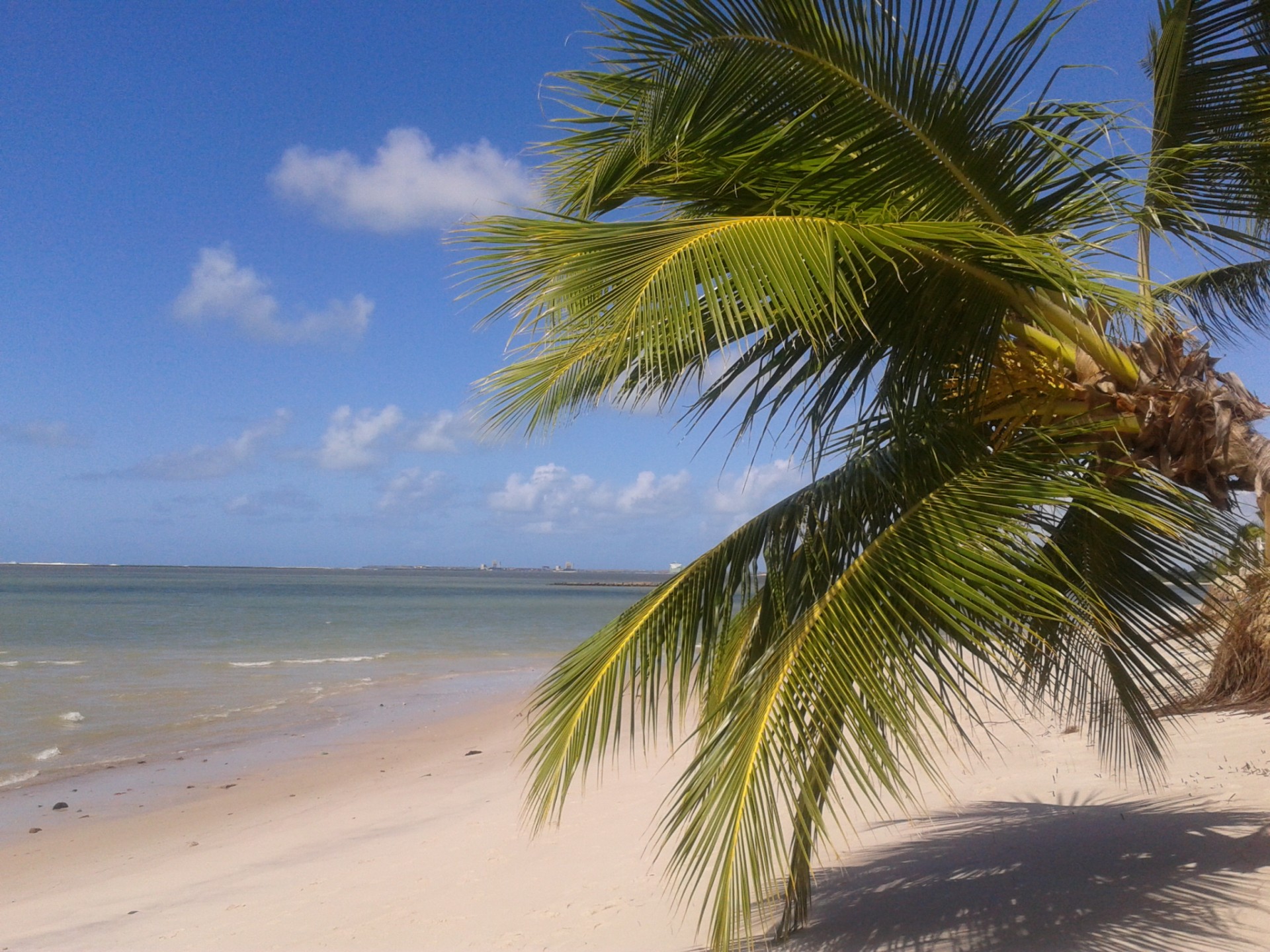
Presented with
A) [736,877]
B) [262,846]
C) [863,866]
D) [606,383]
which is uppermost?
[606,383]

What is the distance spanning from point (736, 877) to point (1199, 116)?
3.92 m

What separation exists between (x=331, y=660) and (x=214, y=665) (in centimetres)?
284

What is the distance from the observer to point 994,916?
13.6 ft

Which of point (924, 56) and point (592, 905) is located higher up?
point (924, 56)

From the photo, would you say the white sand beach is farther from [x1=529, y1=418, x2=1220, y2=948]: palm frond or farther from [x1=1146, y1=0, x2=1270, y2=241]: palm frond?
[x1=1146, y1=0, x2=1270, y2=241]: palm frond

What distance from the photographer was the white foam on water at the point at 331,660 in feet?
72.6

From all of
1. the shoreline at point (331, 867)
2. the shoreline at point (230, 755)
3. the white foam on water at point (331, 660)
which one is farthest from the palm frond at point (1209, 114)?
the white foam on water at point (331, 660)

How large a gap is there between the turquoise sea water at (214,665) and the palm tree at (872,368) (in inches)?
383

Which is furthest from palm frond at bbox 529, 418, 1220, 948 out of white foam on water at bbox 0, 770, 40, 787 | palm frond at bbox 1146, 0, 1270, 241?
white foam on water at bbox 0, 770, 40, 787

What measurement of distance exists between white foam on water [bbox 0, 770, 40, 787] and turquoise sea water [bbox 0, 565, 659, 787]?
24mm

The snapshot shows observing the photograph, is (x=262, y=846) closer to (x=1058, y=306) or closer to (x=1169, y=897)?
(x=1169, y=897)

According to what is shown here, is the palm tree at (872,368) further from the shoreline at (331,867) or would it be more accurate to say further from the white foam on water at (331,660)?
the white foam on water at (331,660)

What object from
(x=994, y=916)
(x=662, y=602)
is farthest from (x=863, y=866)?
(x=662, y=602)

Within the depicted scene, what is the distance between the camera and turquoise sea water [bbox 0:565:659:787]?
1295cm
